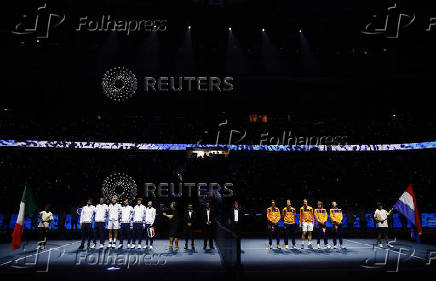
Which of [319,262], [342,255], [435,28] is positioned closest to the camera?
[319,262]

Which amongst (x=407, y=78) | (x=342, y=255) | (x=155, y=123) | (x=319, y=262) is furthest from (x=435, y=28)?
(x=155, y=123)

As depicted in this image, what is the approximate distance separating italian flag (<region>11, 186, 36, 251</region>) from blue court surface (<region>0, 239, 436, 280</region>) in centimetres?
114

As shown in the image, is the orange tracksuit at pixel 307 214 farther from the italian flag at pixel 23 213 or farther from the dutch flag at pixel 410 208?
the italian flag at pixel 23 213

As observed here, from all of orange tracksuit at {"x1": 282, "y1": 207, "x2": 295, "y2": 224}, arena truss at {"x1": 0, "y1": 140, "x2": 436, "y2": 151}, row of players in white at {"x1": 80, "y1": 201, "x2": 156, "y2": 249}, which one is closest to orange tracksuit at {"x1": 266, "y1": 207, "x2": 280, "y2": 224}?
orange tracksuit at {"x1": 282, "y1": 207, "x2": 295, "y2": 224}

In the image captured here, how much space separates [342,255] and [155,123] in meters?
17.8

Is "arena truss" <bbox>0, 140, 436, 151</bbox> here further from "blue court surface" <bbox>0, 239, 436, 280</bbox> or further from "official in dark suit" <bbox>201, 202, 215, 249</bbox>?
"blue court surface" <bbox>0, 239, 436, 280</bbox>

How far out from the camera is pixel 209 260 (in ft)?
38.2

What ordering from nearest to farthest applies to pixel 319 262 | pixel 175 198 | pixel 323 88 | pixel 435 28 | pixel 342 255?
pixel 319 262 → pixel 342 255 → pixel 435 28 → pixel 175 198 → pixel 323 88

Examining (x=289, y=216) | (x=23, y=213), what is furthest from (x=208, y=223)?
(x=23, y=213)

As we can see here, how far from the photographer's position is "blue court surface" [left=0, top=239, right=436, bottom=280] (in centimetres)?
991

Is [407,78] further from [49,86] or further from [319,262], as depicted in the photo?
[49,86]

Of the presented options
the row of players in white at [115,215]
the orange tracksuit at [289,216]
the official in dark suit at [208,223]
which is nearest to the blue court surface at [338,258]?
the orange tracksuit at [289,216]

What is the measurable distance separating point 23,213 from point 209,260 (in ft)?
21.7

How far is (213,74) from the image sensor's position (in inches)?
930
